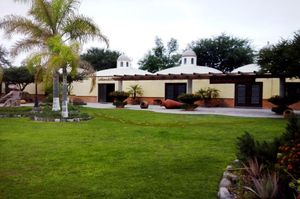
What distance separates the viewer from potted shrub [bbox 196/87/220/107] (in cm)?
3022

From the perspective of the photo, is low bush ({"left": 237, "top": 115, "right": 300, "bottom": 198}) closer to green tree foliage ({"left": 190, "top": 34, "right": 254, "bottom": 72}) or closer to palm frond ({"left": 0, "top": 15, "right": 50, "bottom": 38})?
palm frond ({"left": 0, "top": 15, "right": 50, "bottom": 38})

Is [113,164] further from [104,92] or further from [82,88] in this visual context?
[82,88]

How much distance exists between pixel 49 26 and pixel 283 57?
38.9 feet

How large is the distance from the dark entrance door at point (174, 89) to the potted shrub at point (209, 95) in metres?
2.71

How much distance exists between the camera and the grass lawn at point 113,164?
17.7 feet

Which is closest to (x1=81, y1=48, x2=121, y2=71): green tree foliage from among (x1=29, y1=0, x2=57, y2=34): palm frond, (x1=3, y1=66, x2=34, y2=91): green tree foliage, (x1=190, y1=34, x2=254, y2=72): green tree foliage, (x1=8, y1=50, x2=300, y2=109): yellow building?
(x1=190, y1=34, x2=254, y2=72): green tree foliage

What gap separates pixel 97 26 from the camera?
18.4m

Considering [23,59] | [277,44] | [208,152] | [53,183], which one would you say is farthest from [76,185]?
[277,44]

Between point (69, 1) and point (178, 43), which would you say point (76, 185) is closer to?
point (69, 1)

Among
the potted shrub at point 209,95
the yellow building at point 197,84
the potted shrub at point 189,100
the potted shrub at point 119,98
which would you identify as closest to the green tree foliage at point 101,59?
the yellow building at point 197,84

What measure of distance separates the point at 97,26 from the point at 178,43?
135ft

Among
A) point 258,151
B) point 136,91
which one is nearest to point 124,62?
point 136,91

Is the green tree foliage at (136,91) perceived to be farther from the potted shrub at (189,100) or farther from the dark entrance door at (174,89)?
the potted shrub at (189,100)

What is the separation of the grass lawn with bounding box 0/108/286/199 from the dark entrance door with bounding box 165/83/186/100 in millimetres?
20955
